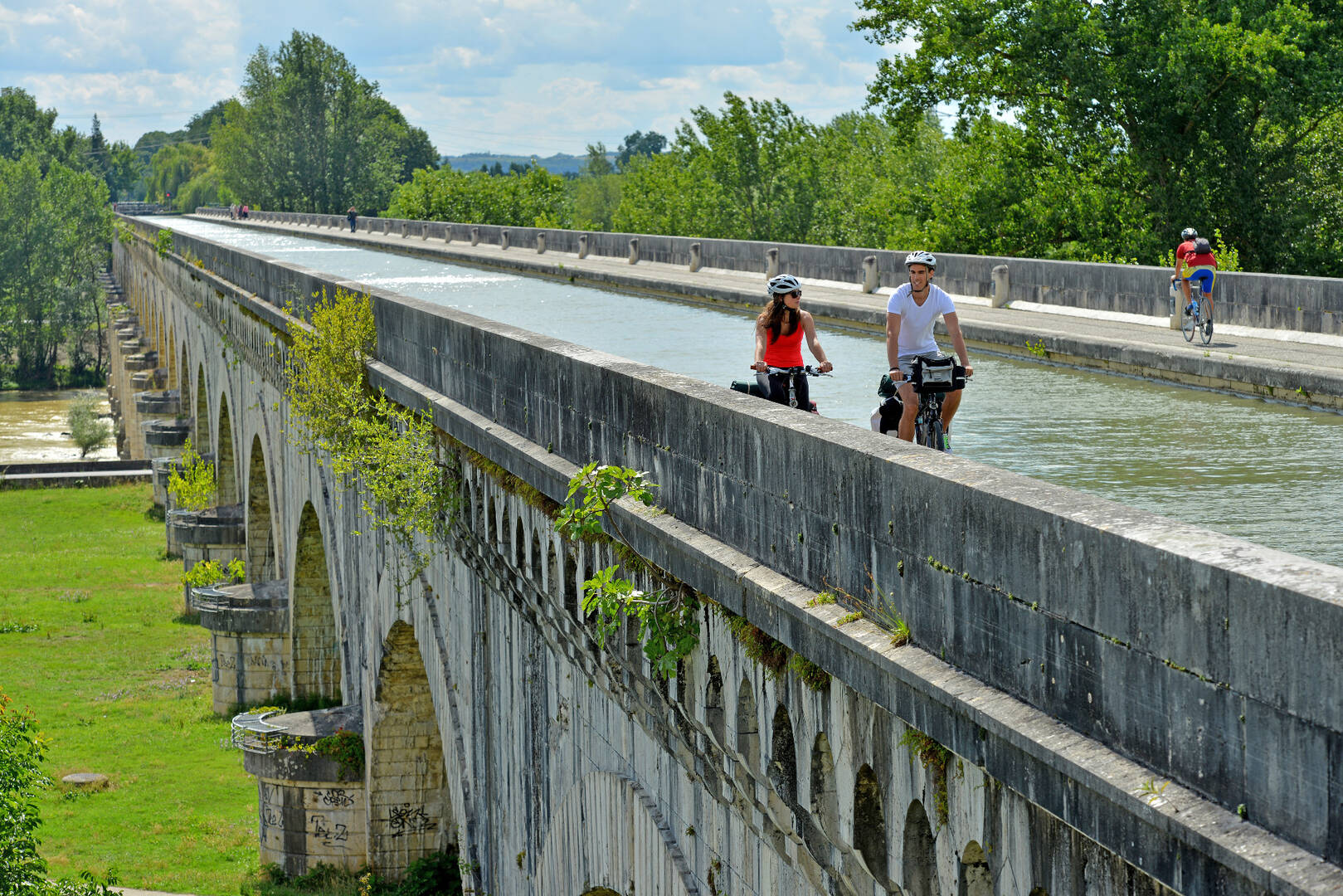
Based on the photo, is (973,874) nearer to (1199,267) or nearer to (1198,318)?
(1198,318)

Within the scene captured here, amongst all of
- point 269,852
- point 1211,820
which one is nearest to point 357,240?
point 269,852

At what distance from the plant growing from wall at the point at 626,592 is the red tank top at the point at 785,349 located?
1.67 metres

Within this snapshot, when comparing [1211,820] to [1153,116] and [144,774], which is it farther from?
[1153,116]

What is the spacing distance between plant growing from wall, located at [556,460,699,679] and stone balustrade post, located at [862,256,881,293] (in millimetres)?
16986

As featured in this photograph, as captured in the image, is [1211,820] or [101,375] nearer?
[1211,820]

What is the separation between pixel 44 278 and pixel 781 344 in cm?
10339

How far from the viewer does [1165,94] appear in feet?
105

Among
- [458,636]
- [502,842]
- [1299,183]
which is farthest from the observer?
[1299,183]

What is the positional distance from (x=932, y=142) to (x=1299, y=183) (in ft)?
116

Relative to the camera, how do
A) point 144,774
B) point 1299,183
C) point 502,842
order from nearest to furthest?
point 502,842 → point 144,774 → point 1299,183

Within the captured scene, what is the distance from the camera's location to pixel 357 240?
56531mm

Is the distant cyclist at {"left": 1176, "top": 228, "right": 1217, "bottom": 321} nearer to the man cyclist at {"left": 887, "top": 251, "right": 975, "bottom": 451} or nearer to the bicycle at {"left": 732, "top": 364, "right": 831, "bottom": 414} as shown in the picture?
the bicycle at {"left": 732, "top": 364, "right": 831, "bottom": 414}

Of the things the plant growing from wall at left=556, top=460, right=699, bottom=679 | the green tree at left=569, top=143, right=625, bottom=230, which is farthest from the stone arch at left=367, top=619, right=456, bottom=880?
the green tree at left=569, top=143, right=625, bottom=230

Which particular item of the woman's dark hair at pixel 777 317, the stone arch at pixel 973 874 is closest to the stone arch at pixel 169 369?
the woman's dark hair at pixel 777 317
